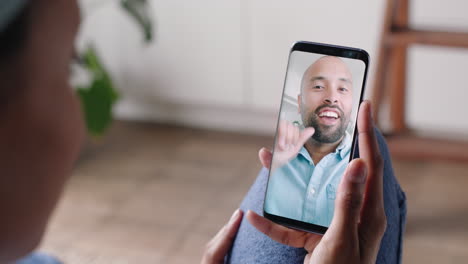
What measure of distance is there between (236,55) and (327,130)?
142 centimetres

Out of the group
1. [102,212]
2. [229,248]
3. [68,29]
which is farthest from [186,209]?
[68,29]

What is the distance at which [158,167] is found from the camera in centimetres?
204

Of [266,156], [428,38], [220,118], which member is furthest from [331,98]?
[220,118]

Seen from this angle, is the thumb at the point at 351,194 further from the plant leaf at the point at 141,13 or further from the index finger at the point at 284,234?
the plant leaf at the point at 141,13

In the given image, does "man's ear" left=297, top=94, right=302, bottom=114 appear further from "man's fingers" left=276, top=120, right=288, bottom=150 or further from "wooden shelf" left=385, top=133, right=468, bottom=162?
"wooden shelf" left=385, top=133, right=468, bottom=162

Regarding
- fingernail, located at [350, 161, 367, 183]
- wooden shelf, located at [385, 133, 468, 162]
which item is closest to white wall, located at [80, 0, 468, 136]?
wooden shelf, located at [385, 133, 468, 162]

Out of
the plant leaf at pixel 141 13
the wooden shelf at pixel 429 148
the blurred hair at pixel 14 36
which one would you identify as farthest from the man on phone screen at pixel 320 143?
the plant leaf at pixel 141 13

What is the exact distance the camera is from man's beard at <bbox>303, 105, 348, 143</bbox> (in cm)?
65

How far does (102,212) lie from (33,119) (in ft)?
5.29

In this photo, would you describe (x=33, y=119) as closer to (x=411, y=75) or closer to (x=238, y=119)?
(x=411, y=75)

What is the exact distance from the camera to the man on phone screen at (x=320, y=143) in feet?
2.13

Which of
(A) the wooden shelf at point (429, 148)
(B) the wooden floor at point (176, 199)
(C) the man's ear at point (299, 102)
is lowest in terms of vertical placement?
(B) the wooden floor at point (176, 199)

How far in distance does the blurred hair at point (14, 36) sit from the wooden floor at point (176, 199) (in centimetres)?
134

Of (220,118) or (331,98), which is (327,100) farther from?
(220,118)
